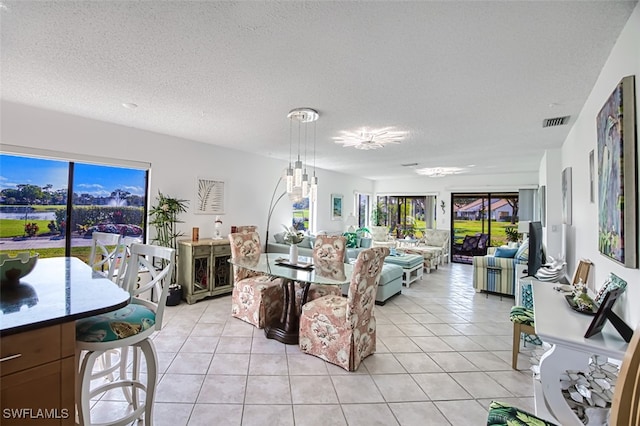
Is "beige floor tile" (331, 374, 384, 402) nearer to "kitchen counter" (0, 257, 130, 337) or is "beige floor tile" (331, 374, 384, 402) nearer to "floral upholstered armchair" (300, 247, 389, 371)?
"floral upholstered armchair" (300, 247, 389, 371)

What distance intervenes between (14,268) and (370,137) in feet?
11.8

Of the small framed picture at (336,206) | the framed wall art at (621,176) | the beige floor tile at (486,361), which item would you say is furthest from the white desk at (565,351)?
the small framed picture at (336,206)

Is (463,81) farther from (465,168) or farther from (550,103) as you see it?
(465,168)

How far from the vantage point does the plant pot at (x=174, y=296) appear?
153 inches

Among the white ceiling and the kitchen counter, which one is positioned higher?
the white ceiling

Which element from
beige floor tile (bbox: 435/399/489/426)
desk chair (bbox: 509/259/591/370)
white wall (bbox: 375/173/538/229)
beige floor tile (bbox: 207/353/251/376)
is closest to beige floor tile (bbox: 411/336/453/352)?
desk chair (bbox: 509/259/591/370)

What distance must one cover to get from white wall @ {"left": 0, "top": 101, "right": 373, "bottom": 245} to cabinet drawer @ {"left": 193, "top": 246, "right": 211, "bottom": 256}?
537 mm

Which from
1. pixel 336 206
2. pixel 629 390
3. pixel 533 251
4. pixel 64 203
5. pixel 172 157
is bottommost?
pixel 629 390

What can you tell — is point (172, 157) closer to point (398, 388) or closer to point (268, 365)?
point (268, 365)

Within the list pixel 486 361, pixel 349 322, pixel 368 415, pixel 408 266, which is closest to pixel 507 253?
pixel 408 266

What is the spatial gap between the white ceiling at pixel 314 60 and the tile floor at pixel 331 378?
2.41m

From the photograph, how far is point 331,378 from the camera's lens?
2324 mm

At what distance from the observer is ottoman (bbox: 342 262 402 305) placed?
13.7 ft

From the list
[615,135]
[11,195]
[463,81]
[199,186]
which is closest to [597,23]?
[615,135]
